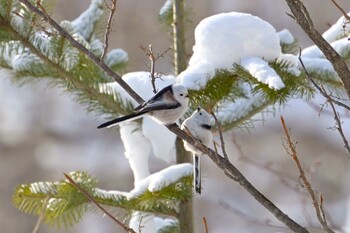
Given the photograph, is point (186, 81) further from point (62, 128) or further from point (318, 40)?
point (62, 128)

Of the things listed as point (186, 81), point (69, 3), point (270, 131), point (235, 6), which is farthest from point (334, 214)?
point (186, 81)

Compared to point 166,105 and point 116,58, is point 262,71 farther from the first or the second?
point 116,58

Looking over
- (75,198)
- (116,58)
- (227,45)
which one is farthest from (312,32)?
(116,58)

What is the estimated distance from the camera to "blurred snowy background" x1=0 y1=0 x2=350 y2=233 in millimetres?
5832

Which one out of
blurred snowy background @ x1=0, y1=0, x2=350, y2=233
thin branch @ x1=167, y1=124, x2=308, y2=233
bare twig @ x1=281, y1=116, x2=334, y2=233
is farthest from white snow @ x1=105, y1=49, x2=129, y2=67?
blurred snowy background @ x1=0, y1=0, x2=350, y2=233

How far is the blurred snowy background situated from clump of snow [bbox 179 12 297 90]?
154 inches

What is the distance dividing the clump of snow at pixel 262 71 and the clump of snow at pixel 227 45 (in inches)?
1.6

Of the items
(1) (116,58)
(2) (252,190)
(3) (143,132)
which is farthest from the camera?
(1) (116,58)

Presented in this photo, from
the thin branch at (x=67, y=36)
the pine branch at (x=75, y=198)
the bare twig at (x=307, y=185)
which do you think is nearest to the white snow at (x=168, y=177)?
the pine branch at (x=75, y=198)

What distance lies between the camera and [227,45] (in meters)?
1.57

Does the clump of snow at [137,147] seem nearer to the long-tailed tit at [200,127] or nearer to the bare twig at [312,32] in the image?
the long-tailed tit at [200,127]

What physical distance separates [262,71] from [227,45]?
0.21 metres

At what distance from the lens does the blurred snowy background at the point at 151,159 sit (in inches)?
230

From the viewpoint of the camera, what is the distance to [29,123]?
6309 millimetres
